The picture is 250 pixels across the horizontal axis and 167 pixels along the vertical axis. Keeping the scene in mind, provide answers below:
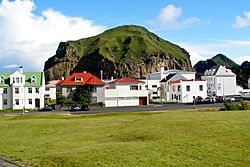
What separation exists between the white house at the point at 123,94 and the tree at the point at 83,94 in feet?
9.68

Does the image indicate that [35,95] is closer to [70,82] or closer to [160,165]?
[70,82]

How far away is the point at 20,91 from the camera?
272ft

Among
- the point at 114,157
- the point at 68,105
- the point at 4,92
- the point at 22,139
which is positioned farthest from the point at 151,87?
the point at 114,157

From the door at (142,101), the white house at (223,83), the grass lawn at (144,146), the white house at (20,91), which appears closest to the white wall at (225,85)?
the white house at (223,83)

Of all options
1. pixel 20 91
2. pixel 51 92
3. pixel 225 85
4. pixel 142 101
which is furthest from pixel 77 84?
pixel 225 85

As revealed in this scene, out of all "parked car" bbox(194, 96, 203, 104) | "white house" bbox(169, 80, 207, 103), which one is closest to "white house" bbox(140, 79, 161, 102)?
"white house" bbox(169, 80, 207, 103)

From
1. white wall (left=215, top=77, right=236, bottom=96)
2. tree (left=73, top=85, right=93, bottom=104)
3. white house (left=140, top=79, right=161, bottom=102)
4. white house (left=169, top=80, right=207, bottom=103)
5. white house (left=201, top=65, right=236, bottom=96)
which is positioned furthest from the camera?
white wall (left=215, top=77, right=236, bottom=96)

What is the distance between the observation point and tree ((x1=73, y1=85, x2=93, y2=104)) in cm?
8906

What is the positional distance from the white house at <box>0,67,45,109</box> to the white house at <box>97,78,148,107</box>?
1447 cm

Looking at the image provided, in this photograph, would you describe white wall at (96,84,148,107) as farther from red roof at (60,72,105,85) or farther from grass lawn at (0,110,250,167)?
grass lawn at (0,110,250,167)

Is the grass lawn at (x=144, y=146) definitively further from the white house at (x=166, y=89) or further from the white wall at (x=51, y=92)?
the white house at (x=166, y=89)

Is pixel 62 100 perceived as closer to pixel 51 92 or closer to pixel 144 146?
pixel 51 92

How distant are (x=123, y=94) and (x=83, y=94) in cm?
1042

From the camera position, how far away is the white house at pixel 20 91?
82812 mm
